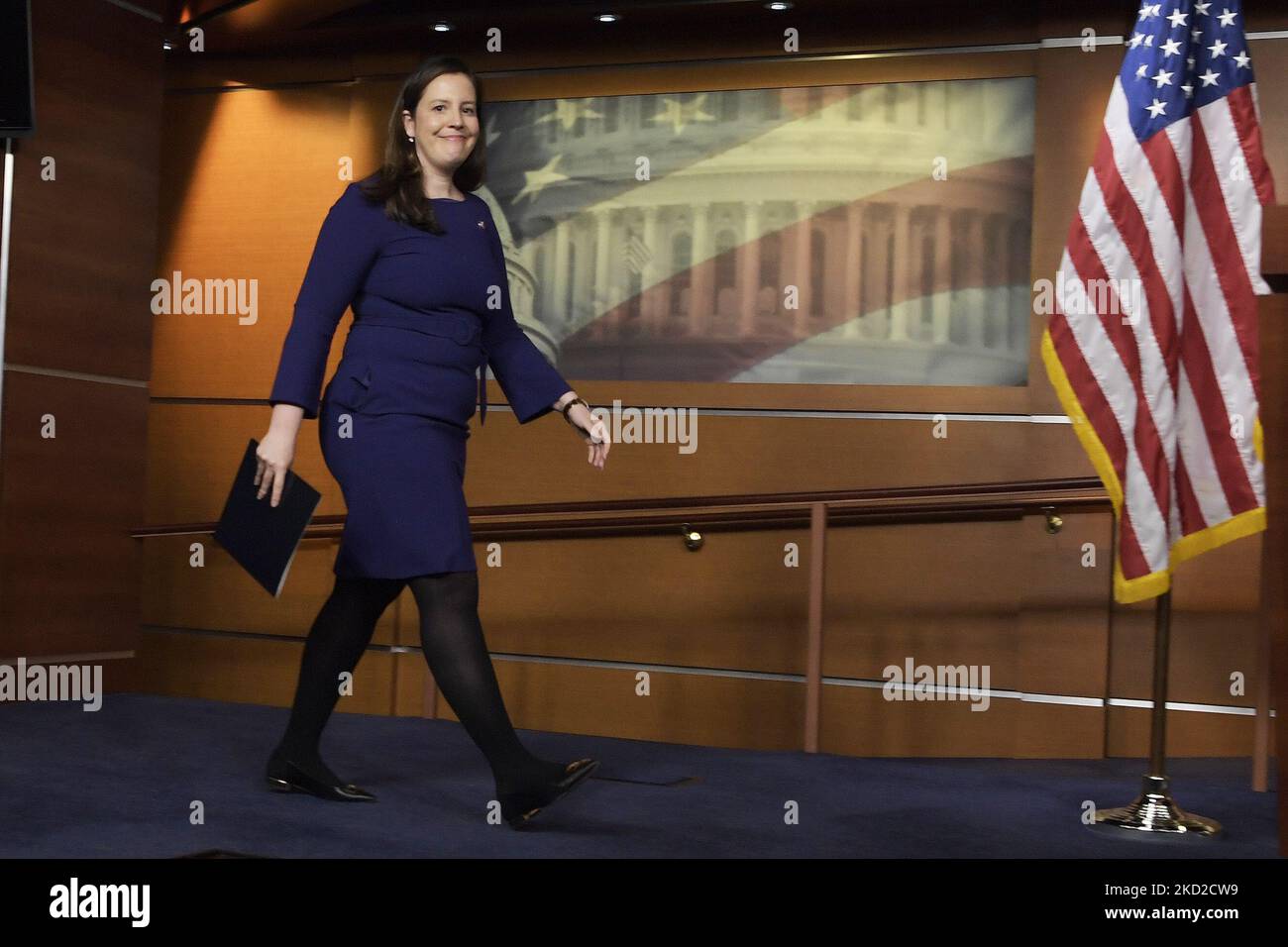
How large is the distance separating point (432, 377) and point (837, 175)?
2.27 meters

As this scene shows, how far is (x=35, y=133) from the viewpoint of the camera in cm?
487

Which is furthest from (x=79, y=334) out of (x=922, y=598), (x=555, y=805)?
(x=922, y=598)

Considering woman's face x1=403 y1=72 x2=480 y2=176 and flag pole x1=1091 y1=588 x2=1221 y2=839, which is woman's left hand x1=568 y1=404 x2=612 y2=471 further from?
flag pole x1=1091 y1=588 x2=1221 y2=839

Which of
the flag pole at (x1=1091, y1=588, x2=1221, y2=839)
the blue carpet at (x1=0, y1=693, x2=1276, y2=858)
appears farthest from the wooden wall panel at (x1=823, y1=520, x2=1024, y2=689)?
the flag pole at (x1=1091, y1=588, x2=1221, y2=839)

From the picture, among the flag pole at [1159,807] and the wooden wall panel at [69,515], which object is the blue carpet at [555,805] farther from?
the wooden wall panel at [69,515]

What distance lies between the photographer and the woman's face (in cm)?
301

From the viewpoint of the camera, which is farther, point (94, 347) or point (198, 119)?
point (198, 119)

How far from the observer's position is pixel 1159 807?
3162 mm

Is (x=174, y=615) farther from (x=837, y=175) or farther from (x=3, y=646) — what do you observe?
(x=837, y=175)

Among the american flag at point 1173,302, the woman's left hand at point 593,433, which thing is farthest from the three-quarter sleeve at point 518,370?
the american flag at point 1173,302

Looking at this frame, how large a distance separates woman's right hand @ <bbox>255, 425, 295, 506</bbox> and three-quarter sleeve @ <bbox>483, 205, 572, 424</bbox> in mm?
525

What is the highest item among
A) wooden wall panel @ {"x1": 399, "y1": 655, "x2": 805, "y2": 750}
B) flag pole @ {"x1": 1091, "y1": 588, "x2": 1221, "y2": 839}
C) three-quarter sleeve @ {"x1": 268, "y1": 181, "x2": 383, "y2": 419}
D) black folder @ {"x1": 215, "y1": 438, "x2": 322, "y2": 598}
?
three-quarter sleeve @ {"x1": 268, "y1": 181, "x2": 383, "y2": 419}

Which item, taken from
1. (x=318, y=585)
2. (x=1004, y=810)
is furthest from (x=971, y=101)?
(x=318, y=585)

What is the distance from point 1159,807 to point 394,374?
1.87m
